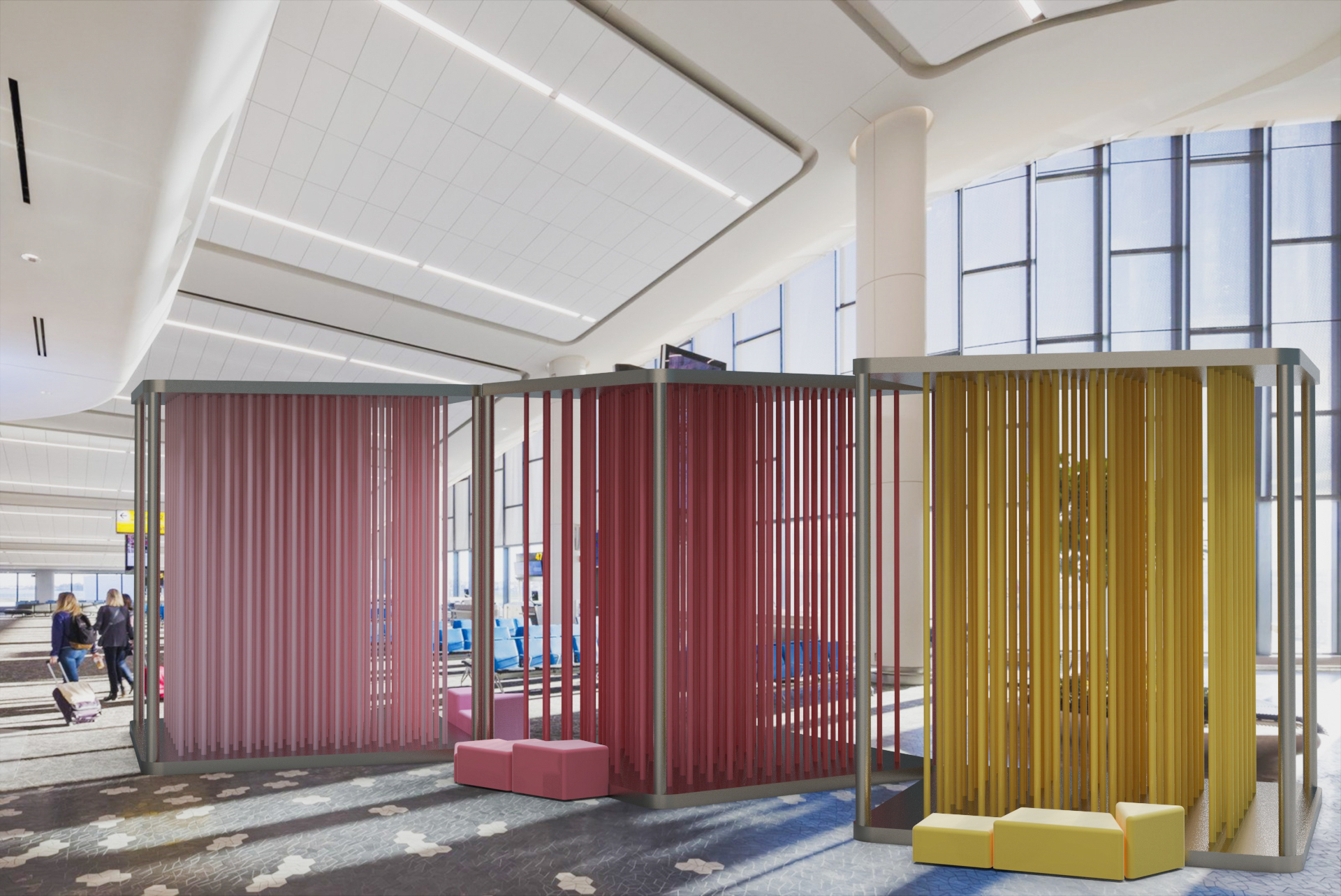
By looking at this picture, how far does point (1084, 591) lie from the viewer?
15.9 ft

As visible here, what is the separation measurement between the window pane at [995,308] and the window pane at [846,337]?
2.54 meters

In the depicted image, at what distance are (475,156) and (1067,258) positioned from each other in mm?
8619

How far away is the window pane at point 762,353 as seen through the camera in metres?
18.0

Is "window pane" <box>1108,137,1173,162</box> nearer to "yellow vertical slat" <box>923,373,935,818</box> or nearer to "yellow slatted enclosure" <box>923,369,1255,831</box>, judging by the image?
"yellow slatted enclosure" <box>923,369,1255,831</box>

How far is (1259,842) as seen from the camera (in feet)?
14.9

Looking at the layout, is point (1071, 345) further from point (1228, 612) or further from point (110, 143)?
point (110, 143)

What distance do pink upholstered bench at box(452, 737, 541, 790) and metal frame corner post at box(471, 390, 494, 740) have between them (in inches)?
25.9

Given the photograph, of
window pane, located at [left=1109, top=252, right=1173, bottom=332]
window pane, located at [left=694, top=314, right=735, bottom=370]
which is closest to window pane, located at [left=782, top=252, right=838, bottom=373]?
window pane, located at [left=694, top=314, right=735, bottom=370]

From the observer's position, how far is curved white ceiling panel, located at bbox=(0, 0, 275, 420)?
4.06 meters

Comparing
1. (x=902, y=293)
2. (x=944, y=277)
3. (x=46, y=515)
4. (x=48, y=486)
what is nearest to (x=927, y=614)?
(x=902, y=293)

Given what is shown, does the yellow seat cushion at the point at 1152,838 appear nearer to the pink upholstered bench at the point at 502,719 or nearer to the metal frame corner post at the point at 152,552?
the pink upholstered bench at the point at 502,719

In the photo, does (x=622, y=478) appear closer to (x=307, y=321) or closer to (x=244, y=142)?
(x=244, y=142)

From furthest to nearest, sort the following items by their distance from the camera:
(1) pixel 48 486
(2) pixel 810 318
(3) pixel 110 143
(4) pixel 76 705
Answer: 1. (1) pixel 48 486
2. (2) pixel 810 318
3. (4) pixel 76 705
4. (3) pixel 110 143

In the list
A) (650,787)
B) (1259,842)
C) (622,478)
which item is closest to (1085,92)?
(622,478)
